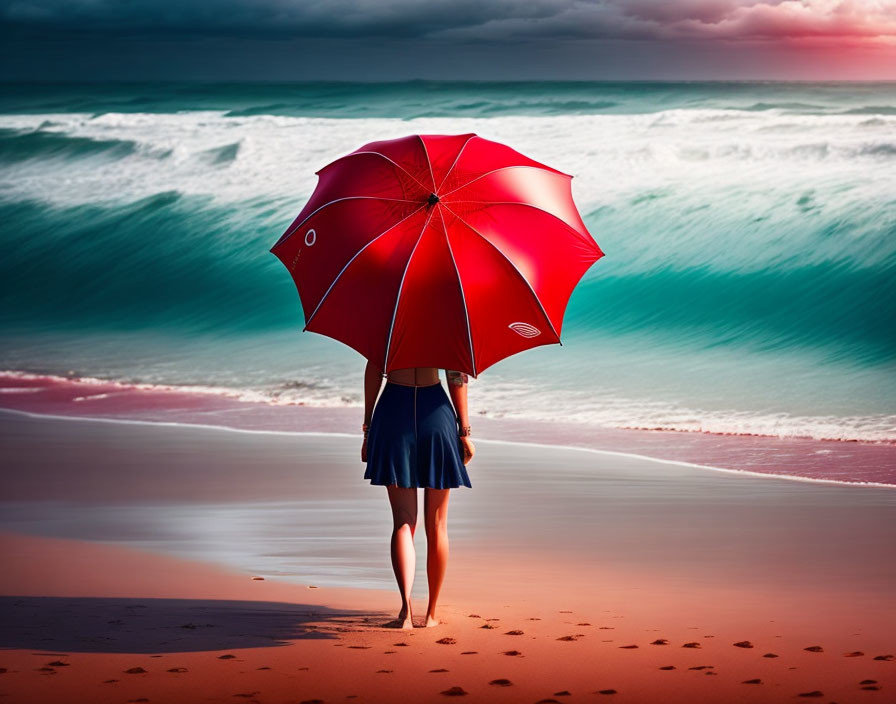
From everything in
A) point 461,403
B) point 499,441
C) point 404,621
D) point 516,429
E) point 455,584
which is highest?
point 516,429

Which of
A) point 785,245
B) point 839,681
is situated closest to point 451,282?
point 839,681

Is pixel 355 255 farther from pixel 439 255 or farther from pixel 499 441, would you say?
pixel 499 441

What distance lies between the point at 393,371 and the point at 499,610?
1115 millimetres

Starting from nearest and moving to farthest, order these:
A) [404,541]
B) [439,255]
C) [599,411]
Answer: [439,255]
[404,541]
[599,411]

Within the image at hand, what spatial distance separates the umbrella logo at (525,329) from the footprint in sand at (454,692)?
1268mm

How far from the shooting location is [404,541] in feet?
16.3

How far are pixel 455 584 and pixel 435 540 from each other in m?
0.85

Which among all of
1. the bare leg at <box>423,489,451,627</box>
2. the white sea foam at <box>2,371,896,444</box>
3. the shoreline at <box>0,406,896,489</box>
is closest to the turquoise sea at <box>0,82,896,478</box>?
the white sea foam at <box>2,371,896,444</box>

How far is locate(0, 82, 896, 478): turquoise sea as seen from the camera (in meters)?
13.3

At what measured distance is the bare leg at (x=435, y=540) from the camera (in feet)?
16.3

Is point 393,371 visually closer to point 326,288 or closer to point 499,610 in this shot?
point 326,288

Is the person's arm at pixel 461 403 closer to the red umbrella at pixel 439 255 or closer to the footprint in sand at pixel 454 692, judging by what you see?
the red umbrella at pixel 439 255

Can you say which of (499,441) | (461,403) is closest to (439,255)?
(461,403)

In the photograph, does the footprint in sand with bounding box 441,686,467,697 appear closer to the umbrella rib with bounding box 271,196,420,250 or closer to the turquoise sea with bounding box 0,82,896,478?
the umbrella rib with bounding box 271,196,420,250
